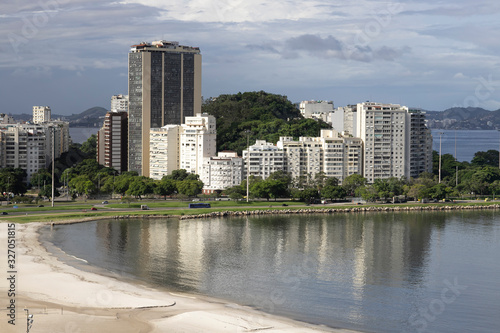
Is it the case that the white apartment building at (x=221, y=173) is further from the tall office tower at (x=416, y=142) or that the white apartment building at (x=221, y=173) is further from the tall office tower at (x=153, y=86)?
the tall office tower at (x=416, y=142)

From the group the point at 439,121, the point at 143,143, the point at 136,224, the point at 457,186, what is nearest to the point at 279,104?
the point at 143,143

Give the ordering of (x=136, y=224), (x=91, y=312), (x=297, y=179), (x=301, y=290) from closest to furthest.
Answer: (x=91, y=312) < (x=301, y=290) < (x=136, y=224) < (x=297, y=179)

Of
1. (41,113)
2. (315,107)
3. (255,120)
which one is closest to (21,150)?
(255,120)

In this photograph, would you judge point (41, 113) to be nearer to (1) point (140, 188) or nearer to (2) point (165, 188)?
(2) point (165, 188)

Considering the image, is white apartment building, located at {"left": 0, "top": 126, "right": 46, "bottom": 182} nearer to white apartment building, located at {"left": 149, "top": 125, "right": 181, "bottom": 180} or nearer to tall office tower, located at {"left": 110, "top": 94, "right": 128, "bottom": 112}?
white apartment building, located at {"left": 149, "top": 125, "right": 181, "bottom": 180}

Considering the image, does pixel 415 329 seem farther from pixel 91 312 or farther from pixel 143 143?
pixel 143 143
